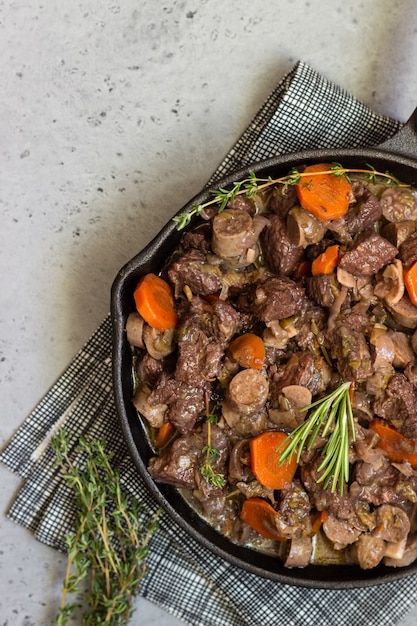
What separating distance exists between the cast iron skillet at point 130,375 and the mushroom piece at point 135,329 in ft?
0.08

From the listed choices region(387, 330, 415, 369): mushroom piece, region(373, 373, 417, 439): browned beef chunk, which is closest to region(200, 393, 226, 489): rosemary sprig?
region(373, 373, 417, 439): browned beef chunk

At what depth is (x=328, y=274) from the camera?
2787 mm

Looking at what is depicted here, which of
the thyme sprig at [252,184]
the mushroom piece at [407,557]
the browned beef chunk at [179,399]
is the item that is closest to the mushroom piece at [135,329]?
the browned beef chunk at [179,399]

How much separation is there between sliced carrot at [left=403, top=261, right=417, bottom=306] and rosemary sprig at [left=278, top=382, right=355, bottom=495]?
0.45 m

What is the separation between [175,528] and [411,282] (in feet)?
5.38

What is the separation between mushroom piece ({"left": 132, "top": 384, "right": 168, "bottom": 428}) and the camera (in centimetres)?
295

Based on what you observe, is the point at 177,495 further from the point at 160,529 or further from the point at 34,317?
the point at 34,317

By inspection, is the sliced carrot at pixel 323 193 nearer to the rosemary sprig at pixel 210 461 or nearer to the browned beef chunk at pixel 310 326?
the browned beef chunk at pixel 310 326

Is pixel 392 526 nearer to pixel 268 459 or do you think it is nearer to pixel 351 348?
pixel 268 459

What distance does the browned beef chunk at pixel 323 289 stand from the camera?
277 cm

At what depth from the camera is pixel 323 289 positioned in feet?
9.08

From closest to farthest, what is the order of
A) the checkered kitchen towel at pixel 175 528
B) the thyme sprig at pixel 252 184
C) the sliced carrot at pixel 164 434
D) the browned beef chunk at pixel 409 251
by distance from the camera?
the thyme sprig at pixel 252 184 < the browned beef chunk at pixel 409 251 < the sliced carrot at pixel 164 434 < the checkered kitchen towel at pixel 175 528

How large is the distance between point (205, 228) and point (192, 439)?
2.99 ft

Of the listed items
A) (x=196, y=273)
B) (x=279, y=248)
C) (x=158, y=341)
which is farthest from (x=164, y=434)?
(x=279, y=248)
